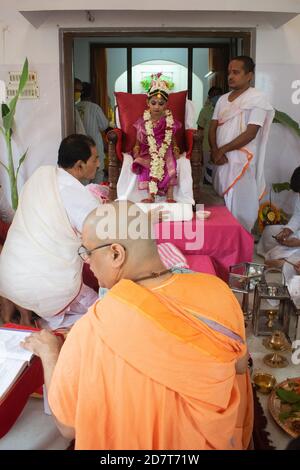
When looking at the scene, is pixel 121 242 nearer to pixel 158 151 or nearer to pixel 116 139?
pixel 158 151

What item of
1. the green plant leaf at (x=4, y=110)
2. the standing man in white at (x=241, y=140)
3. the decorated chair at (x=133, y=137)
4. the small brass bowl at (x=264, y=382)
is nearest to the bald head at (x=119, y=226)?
the small brass bowl at (x=264, y=382)

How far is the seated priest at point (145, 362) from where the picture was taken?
123cm

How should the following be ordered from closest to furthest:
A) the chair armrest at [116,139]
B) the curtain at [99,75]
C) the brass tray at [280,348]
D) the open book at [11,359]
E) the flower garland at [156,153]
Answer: the open book at [11,359], the brass tray at [280,348], the flower garland at [156,153], the chair armrest at [116,139], the curtain at [99,75]

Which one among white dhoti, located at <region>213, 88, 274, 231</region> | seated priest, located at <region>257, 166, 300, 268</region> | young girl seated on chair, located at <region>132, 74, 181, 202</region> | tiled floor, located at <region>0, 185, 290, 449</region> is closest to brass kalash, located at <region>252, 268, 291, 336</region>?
tiled floor, located at <region>0, 185, 290, 449</region>

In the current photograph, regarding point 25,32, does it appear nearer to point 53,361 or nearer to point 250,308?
point 250,308

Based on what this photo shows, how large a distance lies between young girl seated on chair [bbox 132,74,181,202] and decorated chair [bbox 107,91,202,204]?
156 mm

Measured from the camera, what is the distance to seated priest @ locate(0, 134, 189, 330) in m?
2.65

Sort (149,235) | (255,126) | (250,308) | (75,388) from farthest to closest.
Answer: (255,126) → (250,308) → (149,235) → (75,388)

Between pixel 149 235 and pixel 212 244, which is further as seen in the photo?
pixel 212 244

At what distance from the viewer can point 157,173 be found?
418cm

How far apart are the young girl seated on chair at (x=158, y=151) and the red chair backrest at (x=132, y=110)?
25 centimetres

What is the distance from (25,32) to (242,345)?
4.87 m

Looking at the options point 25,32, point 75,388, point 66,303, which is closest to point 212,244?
point 66,303

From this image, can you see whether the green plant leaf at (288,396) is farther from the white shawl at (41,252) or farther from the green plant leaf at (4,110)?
the green plant leaf at (4,110)
